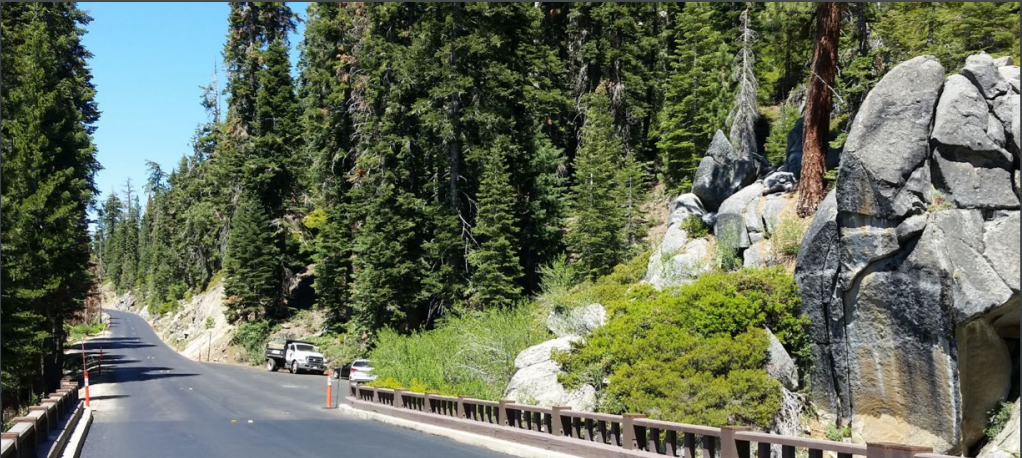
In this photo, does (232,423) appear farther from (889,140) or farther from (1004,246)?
(1004,246)

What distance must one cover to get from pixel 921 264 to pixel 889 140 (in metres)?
2.89

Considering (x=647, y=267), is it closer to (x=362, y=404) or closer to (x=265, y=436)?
(x=362, y=404)

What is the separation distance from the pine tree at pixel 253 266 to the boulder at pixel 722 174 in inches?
1509

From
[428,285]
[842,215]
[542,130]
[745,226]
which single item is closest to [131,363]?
[428,285]

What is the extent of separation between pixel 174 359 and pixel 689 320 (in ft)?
151

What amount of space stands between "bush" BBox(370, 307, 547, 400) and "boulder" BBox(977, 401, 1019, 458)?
10734 millimetres

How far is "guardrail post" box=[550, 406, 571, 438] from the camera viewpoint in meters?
13.6

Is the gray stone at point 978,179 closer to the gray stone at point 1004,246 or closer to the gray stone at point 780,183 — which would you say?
the gray stone at point 1004,246

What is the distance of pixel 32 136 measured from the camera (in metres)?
28.2

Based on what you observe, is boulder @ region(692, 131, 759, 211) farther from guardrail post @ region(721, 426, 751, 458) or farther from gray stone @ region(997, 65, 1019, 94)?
guardrail post @ region(721, 426, 751, 458)

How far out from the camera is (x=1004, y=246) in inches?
636

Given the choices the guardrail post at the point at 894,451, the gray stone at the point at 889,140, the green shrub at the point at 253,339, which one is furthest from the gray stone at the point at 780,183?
the green shrub at the point at 253,339

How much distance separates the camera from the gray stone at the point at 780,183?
2320cm

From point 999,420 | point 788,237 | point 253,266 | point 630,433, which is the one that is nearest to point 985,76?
point 788,237
